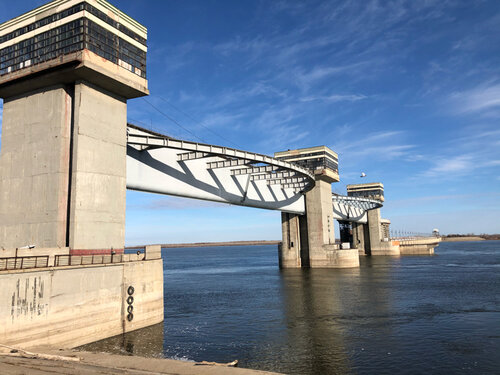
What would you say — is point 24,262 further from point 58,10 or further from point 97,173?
point 58,10

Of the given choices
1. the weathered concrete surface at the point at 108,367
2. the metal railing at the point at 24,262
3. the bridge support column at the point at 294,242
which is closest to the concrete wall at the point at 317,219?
the bridge support column at the point at 294,242

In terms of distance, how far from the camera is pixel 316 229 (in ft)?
245

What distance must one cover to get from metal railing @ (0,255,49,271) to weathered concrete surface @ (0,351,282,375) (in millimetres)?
5821

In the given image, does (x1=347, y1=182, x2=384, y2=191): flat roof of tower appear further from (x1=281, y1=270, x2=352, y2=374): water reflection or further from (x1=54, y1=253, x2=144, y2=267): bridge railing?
(x1=54, y1=253, x2=144, y2=267): bridge railing

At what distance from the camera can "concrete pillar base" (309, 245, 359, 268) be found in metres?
72.2

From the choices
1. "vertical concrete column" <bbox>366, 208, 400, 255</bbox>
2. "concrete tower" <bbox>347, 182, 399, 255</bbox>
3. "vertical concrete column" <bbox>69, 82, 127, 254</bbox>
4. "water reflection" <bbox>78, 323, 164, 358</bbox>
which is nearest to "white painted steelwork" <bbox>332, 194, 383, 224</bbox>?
"vertical concrete column" <bbox>366, 208, 400, 255</bbox>

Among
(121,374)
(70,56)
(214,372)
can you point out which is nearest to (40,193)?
(70,56)

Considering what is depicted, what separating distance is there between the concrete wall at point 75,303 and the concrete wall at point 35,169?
14.3 feet

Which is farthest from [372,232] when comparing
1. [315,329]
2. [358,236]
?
[315,329]

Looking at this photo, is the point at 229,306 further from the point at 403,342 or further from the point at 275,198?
the point at 275,198

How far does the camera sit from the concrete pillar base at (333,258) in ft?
237

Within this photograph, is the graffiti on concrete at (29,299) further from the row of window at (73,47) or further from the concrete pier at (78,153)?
the row of window at (73,47)

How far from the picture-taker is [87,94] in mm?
27328

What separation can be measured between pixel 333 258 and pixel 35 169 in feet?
188
